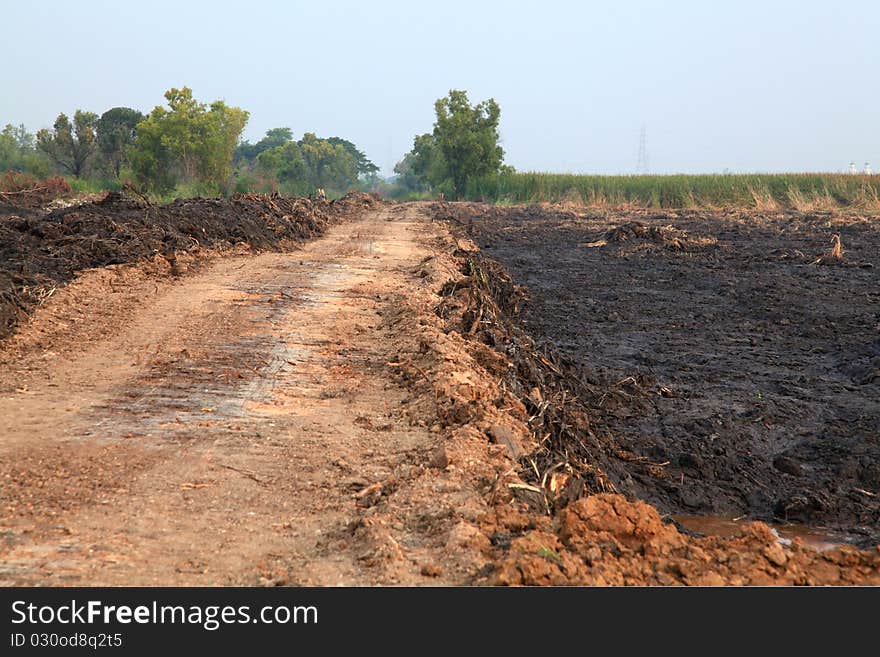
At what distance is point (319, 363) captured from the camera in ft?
24.0

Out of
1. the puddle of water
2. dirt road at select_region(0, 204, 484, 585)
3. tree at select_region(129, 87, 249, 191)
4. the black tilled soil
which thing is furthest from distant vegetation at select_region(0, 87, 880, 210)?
the puddle of water

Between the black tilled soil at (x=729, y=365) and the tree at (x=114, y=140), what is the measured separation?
28.3 metres

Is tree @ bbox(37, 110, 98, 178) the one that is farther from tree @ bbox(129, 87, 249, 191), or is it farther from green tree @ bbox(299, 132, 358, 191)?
green tree @ bbox(299, 132, 358, 191)

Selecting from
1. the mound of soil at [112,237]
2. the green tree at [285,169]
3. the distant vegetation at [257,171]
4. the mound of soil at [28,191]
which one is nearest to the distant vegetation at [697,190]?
the distant vegetation at [257,171]

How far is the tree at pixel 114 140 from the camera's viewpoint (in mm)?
42781

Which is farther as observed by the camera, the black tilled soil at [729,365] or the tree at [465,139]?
the tree at [465,139]

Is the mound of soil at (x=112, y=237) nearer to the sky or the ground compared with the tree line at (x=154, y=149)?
nearer to the ground

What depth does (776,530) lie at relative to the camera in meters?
6.05

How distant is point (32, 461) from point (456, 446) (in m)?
2.38

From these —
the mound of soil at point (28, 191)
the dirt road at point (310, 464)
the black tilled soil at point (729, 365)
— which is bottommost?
the black tilled soil at point (729, 365)

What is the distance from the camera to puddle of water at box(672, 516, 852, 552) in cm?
577

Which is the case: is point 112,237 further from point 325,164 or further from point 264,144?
point 264,144

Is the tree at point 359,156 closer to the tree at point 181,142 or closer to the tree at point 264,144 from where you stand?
the tree at point 264,144
